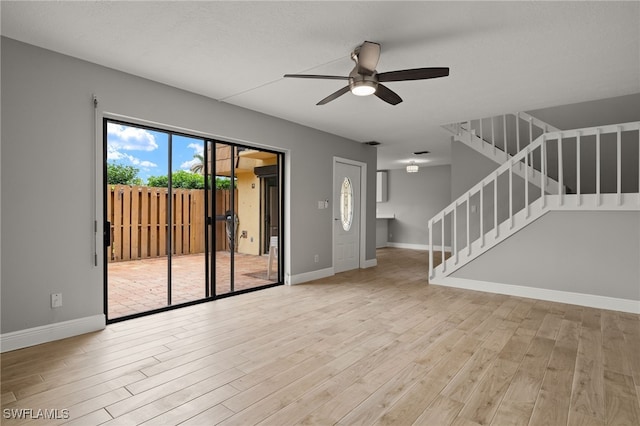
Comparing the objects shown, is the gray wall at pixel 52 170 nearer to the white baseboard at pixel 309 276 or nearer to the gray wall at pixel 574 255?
the white baseboard at pixel 309 276

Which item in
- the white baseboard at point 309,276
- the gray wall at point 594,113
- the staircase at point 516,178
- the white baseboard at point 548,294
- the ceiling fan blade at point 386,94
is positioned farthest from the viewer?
the gray wall at point 594,113

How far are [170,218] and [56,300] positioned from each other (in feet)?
4.36

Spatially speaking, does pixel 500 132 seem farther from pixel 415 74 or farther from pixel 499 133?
pixel 415 74

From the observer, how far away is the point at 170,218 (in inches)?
155

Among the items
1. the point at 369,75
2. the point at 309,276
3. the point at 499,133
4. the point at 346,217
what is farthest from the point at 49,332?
the point at 499,133

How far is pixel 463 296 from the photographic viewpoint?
4629 mm

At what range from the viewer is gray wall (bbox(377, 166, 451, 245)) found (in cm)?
1025

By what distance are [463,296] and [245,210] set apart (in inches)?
132

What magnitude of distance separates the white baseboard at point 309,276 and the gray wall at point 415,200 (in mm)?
5394

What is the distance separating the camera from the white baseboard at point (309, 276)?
5.27 meters

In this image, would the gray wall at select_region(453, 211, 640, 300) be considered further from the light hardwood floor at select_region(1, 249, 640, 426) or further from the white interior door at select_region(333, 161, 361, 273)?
the white interior door at select_region(333, 161, 361, 273)

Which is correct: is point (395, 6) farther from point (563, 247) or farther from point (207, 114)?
point (563, 247)

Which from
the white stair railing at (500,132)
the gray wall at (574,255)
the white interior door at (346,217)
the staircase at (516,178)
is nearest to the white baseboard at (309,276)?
the white interior door at (346,217)

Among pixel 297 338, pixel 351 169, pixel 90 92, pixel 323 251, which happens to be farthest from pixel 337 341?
pixel 351 169
